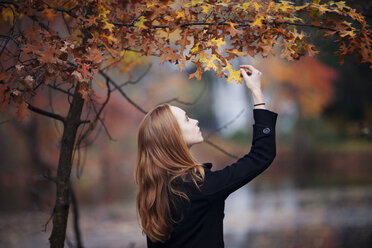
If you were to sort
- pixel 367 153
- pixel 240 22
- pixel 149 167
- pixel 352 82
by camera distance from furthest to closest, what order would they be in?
pixel 367 153 → pixel 352 82 → pixel 240 22 → pixel 149 167

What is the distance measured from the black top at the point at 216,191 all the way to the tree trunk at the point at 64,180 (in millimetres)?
1768

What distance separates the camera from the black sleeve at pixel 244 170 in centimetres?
215

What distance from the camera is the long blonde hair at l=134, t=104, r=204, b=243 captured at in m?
2.23

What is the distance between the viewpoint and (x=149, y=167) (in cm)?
231

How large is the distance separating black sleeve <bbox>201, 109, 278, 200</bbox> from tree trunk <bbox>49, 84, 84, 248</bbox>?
1.91m

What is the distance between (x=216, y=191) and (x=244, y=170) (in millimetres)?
171

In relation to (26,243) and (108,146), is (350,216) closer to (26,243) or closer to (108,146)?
(26,243)

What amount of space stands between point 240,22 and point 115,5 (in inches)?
35.2

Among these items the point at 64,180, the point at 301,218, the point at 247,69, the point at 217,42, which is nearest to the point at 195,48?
the point at 217,42

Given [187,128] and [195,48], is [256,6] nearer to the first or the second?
[195,48]

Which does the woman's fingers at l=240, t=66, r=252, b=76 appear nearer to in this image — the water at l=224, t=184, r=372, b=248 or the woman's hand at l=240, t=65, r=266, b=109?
the woman's hand at l=240, t=65, r=266, b=109

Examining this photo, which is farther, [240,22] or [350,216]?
[350,216]

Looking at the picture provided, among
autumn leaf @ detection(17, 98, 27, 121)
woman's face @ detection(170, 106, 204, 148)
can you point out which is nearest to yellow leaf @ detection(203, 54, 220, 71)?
woman's face @ detection(170, 106, 204, 148)

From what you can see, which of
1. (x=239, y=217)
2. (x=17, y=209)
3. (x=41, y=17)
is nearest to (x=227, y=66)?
(x=41, y=17)
